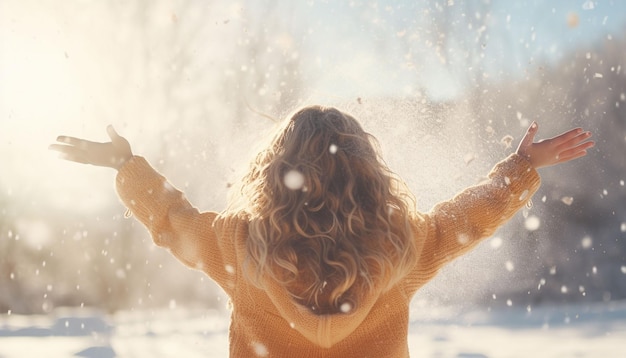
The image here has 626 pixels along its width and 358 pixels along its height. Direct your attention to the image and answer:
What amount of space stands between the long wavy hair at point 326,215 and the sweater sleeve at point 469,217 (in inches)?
4.1

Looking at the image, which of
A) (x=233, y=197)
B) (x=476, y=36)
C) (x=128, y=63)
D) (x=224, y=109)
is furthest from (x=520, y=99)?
(x=233, y=197)

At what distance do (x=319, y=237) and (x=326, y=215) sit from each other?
0.07 m

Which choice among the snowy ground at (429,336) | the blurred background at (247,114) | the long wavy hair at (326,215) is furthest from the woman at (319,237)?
the blurred background at (247,114)

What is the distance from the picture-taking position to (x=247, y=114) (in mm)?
7750

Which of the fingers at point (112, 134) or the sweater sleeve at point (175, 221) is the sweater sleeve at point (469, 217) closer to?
the sweater sleeve at point (175, 221)

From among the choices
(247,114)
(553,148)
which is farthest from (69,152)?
(247,114)

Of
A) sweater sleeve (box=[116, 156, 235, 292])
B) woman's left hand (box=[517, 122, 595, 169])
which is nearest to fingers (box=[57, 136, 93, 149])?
sweater sleeve (box=[116, 156, 235, 292])

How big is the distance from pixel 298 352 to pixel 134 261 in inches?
241

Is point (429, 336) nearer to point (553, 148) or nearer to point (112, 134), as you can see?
point (553, 148)

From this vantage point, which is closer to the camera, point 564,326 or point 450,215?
point 450,215

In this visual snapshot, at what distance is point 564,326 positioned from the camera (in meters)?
5.06

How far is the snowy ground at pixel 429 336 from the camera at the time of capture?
14.1 feet

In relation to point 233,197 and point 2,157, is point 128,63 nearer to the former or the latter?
point 2,157

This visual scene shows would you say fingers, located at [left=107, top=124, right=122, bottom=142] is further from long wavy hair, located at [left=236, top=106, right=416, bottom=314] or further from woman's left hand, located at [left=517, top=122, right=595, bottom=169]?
woman's left hand, located at [left=517, top=122, right=595, bottom=169]
